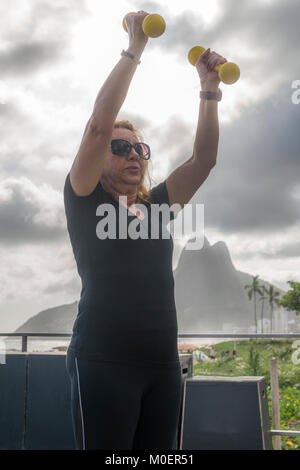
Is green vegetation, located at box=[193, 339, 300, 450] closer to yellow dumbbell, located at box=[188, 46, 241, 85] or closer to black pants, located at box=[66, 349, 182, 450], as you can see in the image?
black pants, located at box=[66, 349, 182, 450]

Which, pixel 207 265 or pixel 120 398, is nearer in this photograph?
pixel 120 398

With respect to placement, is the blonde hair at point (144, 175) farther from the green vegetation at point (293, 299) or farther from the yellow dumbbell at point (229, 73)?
the green vegetation at point (293, 299)

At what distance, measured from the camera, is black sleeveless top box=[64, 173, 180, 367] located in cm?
115

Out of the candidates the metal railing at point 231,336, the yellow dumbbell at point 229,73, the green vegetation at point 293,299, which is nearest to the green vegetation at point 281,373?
the metal railing at point 231,336

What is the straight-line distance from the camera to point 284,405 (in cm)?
941

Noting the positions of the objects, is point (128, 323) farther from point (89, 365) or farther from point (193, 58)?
point (193, 58)

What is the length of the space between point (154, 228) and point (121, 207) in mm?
113

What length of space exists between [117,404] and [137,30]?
39.7 inches

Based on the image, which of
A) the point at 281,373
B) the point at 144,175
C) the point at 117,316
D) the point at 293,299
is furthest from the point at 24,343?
the point at 293,299

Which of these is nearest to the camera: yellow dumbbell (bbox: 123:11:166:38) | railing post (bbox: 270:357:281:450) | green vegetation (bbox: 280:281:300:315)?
yellow dumbbell (bbox: 123:11:166:38)

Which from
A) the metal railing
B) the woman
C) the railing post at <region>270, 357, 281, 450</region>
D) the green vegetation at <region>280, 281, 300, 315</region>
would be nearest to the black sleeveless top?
the woman

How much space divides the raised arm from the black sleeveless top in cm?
6

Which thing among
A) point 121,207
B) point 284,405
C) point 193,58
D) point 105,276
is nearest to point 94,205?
point 121,207

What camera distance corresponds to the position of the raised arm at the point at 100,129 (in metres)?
1.18
